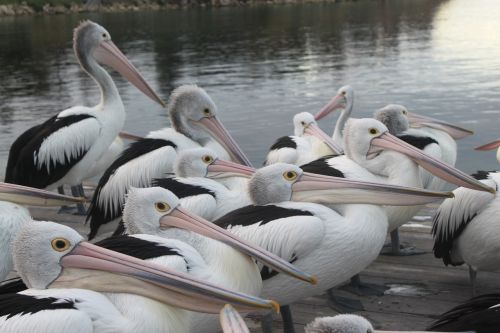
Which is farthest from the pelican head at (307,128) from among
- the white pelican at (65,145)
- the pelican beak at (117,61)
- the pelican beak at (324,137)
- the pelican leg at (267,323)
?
the pelican leg at (267,323)

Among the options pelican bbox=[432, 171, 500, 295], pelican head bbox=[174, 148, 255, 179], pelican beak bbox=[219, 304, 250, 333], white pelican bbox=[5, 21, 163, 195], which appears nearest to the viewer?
pelican beak bbox=[219, 304, 250, 333]

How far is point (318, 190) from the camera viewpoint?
3.98 metres

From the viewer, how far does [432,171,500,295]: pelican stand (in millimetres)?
4215

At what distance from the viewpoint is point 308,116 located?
269 inches

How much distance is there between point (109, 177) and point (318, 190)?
181cm

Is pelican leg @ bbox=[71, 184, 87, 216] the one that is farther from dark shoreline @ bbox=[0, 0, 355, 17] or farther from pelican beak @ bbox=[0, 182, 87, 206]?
dark shoreline @ bbox=[0, 0, 355, 17]

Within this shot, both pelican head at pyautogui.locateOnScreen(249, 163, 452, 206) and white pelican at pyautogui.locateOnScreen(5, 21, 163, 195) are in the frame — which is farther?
white pelican at pyautogui.locateOnScreen(5, 21, 163, 195)

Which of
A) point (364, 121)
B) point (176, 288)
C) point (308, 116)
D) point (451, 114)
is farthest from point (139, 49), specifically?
point (176, 288)

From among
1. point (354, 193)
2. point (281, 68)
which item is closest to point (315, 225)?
point (354, 193)

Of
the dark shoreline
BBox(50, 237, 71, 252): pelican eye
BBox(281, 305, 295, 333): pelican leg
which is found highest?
BBox(50, 237, 71, 252): pelican eye

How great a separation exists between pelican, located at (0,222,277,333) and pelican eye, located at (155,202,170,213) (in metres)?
0.59

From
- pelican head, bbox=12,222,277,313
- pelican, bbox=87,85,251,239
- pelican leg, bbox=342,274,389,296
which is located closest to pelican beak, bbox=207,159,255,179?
pelican, bbox=87,85,251,239

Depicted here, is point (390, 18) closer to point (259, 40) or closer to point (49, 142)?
point (259, 40)

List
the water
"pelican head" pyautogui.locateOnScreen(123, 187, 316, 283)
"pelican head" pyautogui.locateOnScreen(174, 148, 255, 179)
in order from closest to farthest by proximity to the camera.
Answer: "pelican head" pyautogui.locateOnScreen(123, 187, 316, 283) < "pelican head" pyautogui.locateOnScreen(174, 148, 255, 179) < the water
